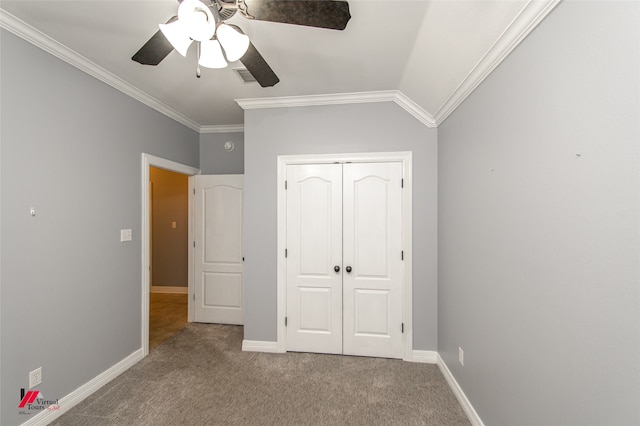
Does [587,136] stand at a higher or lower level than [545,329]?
higher

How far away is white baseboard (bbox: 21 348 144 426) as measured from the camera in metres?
1.82

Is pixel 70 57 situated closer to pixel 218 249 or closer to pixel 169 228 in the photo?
pixel 218 249

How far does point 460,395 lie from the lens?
2061 millimetres

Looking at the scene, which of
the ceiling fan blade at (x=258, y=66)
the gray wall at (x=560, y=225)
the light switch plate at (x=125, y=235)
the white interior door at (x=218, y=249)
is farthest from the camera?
Result: the white interior door at (x=218, y=249)

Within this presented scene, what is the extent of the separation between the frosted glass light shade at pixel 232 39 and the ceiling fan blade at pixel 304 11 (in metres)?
0.11

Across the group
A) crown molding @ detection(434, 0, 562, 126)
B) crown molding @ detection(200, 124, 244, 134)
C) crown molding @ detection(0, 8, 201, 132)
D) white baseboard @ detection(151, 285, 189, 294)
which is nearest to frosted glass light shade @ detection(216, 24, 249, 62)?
crown molding @ detection(434, 0, 562, 126)

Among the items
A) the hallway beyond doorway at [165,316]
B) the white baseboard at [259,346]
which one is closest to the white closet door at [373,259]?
the white baseboard at [259,346]

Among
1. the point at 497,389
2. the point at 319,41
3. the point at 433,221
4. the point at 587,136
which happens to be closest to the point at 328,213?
the point at 433,221

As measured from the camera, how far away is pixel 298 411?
200cm

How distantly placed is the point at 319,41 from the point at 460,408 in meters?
2.86

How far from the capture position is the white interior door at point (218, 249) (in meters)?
3.60

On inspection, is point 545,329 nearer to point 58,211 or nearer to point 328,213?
point 328,213

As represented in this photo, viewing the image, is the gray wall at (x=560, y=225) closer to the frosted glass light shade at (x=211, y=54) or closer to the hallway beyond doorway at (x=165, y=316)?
the frosted glass light shade at (x=211, y=54)

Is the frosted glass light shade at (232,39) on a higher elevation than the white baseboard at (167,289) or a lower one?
higher
